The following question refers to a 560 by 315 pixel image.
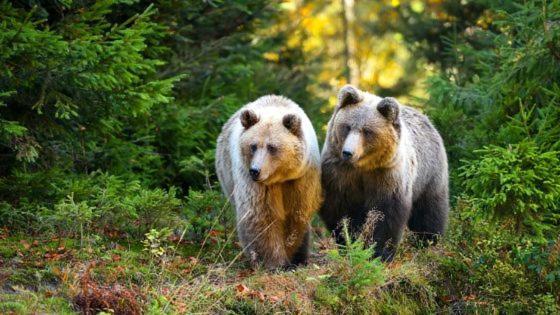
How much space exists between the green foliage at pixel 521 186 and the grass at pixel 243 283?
0.43 m

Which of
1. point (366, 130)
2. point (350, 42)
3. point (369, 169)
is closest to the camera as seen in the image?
point (366, 130)

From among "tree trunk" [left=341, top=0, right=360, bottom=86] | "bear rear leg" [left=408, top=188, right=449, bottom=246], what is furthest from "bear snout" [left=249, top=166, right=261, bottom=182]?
"tree trunk" [left=341, top=0, right=360, bottom=86]

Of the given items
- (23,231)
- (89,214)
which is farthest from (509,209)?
(23,231)

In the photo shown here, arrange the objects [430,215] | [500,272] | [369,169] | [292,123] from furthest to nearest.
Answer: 1. [430,215]
2. [369,169]
3. [292,123]
4. [500,272]

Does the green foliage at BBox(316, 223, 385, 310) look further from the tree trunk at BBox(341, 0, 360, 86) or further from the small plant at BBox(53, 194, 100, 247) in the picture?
the tree trunk at BBox(341, 0, 360, 86)

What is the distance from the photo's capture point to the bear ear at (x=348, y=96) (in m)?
8.52

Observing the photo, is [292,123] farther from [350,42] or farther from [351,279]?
[350,42]

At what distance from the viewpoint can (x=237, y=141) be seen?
852 cm

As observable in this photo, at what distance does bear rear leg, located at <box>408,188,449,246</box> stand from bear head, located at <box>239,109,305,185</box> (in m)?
1.97

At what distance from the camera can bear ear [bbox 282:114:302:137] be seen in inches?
323

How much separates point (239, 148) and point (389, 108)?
1.45 metres

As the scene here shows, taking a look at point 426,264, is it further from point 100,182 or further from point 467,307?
point 100,182

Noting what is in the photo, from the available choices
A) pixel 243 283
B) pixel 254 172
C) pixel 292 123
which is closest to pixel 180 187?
pixel 292 123

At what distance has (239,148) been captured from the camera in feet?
27.4
